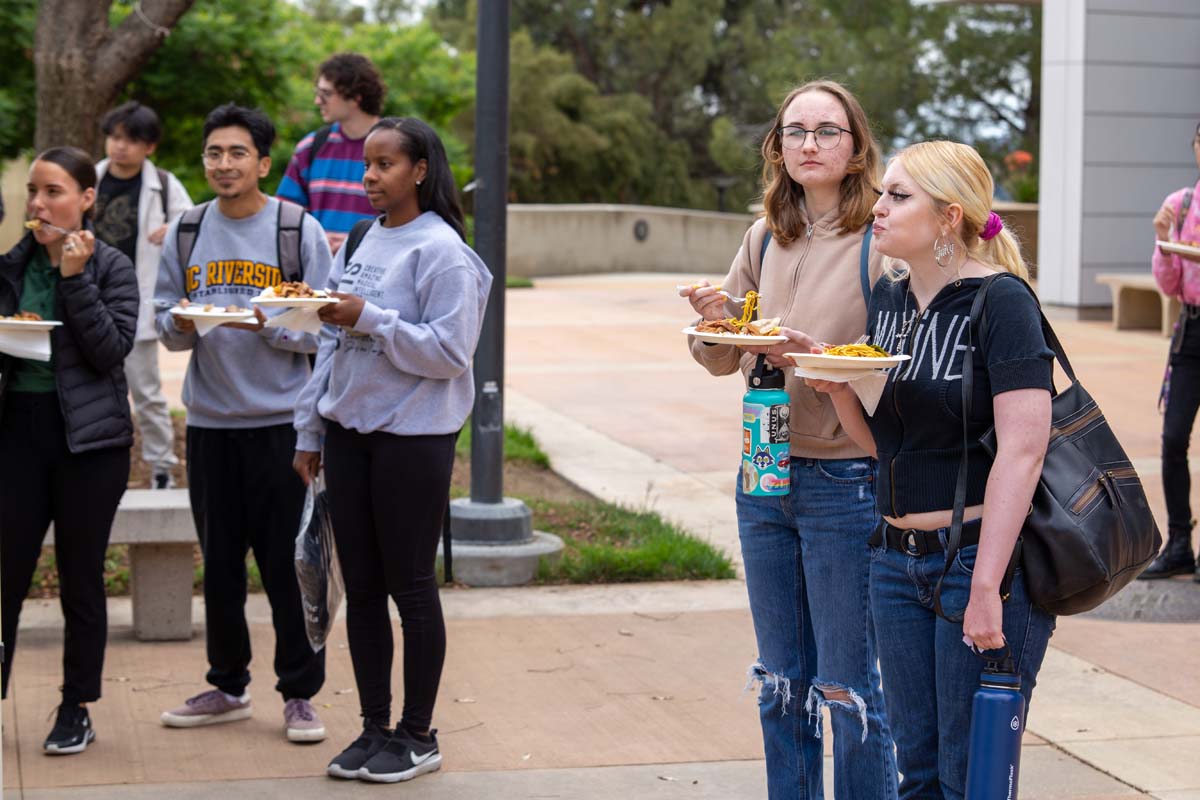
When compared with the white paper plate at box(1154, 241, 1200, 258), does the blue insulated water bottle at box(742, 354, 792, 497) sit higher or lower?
lower

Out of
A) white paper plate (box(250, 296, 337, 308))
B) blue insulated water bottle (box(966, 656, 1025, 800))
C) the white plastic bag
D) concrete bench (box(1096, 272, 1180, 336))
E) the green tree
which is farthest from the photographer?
the green tree

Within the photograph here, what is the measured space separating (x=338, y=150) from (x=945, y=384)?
453 centimetres

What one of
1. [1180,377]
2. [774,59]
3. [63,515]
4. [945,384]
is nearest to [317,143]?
[63,515]

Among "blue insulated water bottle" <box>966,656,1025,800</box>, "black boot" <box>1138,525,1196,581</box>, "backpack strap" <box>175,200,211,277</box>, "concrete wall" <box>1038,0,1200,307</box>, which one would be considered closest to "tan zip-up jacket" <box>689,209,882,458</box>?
"blue insulated water bottle" <box>966,656,1025,800</box>

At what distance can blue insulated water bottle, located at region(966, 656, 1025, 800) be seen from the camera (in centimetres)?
313

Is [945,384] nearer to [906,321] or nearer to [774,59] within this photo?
[906,321]

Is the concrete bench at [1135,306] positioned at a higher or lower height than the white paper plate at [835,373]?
lower

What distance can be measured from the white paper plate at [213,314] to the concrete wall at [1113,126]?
1537 centimetres

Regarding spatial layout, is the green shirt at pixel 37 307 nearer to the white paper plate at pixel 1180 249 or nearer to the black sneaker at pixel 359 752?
the black sneaker at pixel 359 752

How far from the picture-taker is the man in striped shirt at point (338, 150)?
701 cm

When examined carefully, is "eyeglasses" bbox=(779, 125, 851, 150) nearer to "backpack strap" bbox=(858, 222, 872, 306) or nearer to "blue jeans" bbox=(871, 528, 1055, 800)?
"backpack strap" bbox=(858, 222, 872, 306)

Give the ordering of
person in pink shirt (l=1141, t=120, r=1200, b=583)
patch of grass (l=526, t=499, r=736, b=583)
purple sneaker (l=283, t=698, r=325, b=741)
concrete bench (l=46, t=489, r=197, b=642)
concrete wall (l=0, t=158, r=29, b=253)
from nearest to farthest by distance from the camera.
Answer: purple sneaker (l=283, t=698, r=325, b=741)
concrete bench (l=46, t=489, r=197, b=642)
person in pink shirt (l=1141, t=120, r=1200, b=583)
patch of grass (l=526, t=499, r=736, b=583)
concrete wall (l=0, t=158, r=29, b=253)

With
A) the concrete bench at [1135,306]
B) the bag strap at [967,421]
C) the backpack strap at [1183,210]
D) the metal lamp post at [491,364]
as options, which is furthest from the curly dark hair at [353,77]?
the concrete bench at [1135,306]

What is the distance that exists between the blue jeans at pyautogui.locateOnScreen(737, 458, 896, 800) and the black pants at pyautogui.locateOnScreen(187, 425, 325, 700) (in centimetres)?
189
